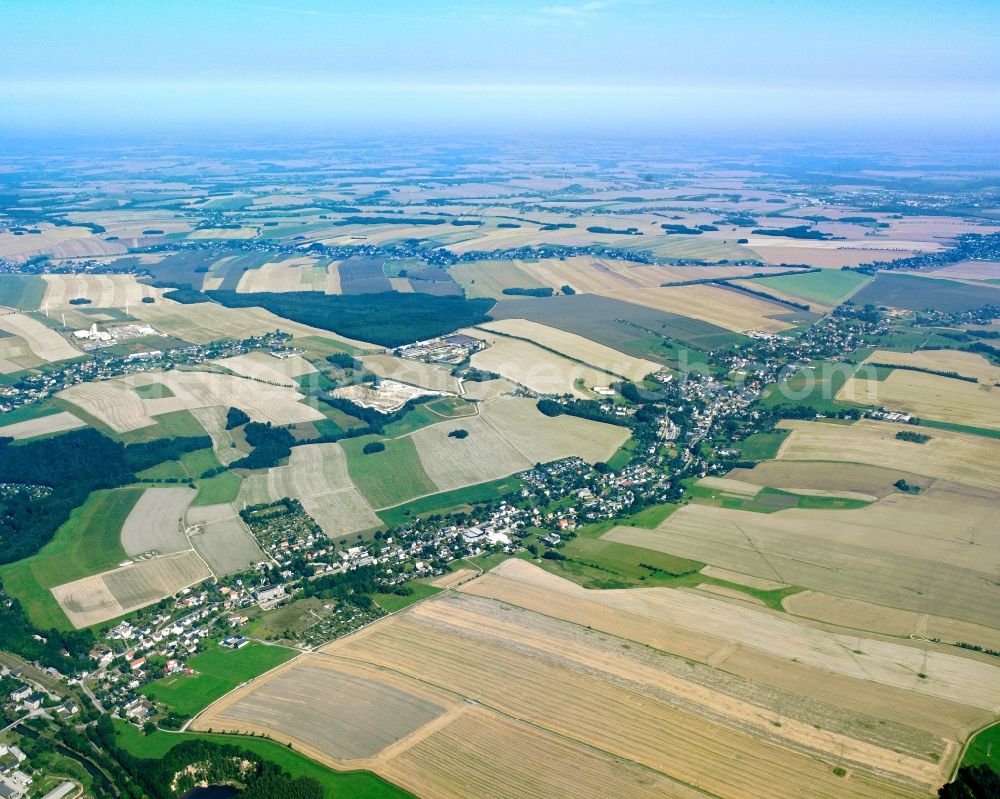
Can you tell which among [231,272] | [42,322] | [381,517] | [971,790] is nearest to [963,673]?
[971,790]

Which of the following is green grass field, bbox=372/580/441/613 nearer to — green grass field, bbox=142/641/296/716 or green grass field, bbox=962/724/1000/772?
green grass field, bbox=142/641/296/716

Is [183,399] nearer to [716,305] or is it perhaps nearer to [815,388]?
[815,388]

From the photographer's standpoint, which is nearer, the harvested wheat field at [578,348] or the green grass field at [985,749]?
the green grass field at [985,749]

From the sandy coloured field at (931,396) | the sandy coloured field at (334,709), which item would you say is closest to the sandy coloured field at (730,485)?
the sandy coloured field at (931,396)

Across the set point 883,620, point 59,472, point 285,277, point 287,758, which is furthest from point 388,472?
point 285,277

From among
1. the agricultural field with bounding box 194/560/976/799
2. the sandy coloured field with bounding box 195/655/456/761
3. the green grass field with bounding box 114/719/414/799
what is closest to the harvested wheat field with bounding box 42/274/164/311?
the agricultural field with bounding box 194/560/976/799

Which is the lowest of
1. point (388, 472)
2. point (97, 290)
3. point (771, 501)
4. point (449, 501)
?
point (449, 501)

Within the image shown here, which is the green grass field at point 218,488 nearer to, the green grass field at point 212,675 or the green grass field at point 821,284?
the green grass field at point 212,675
